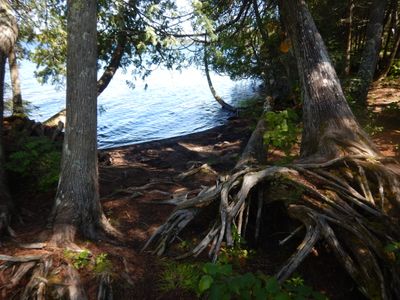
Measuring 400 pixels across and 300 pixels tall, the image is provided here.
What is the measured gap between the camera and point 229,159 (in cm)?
1117

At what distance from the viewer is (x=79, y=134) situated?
5277 millimetres

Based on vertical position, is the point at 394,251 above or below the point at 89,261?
above

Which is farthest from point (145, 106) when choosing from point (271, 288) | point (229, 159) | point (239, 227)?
point (271, 288)

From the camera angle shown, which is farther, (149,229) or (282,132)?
(282,132)

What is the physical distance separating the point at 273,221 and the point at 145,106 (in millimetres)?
21514

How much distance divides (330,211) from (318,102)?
3024 mm

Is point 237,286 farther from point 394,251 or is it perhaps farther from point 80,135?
Result: point 80,135

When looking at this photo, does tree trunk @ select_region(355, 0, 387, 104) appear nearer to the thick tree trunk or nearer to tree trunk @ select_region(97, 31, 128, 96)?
the thick tree trunk

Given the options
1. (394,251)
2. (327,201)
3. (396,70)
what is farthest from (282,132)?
(396,70)

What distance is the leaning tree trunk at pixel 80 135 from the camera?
5.11 m

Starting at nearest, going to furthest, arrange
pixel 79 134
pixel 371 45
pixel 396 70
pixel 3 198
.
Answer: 1. pixel 79 134
2. pixel 3 198
3. pixel 371 45
4. pixel 396 70

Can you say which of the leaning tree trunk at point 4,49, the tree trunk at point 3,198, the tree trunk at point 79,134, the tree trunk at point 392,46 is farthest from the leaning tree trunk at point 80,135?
the tree trunk at point 392,46

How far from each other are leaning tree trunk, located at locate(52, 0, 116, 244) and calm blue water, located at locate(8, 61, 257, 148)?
27.6ft

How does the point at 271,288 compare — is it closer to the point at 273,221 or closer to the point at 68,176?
the point at 273,221
